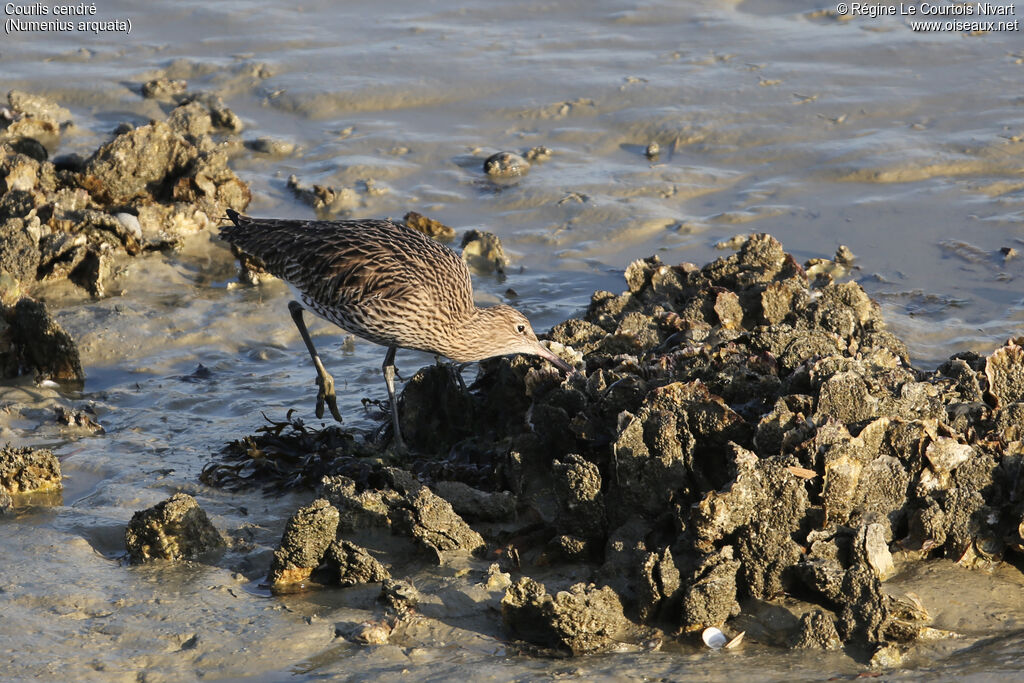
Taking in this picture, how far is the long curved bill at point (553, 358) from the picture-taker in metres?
6.02

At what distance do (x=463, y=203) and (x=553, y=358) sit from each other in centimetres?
342

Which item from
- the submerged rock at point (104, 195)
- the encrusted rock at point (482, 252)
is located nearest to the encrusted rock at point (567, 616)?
the encrusted rock at point (482, 252)

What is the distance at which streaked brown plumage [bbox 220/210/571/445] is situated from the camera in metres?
6.69

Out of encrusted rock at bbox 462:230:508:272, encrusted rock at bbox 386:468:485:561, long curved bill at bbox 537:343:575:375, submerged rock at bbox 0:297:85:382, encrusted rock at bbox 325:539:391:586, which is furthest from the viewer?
encrusted rock at bbox 462:230:508:272

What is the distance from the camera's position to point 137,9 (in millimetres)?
12852

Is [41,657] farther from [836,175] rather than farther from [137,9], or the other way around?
[137,9]

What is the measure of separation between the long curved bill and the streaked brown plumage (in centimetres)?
21

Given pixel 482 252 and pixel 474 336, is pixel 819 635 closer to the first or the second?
pixel 474 336

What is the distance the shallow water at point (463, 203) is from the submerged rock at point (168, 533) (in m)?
0.11

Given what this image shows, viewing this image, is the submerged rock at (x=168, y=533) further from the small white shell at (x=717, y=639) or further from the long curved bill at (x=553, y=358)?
the small white shell at (x=717, y=639)

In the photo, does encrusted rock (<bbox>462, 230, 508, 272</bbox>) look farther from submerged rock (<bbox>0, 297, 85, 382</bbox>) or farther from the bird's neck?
submerged rock (<bbox>0, 297, 85, 382</bbox>)

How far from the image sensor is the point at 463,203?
925 centimetres

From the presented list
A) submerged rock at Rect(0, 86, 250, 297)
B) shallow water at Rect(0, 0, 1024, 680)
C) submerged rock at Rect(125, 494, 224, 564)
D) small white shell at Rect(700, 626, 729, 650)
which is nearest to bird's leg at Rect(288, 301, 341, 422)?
shallow water at Rect(0, 0, 1024, 680)

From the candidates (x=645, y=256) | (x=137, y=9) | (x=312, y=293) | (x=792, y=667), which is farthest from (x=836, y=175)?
(x=137, y=9)
